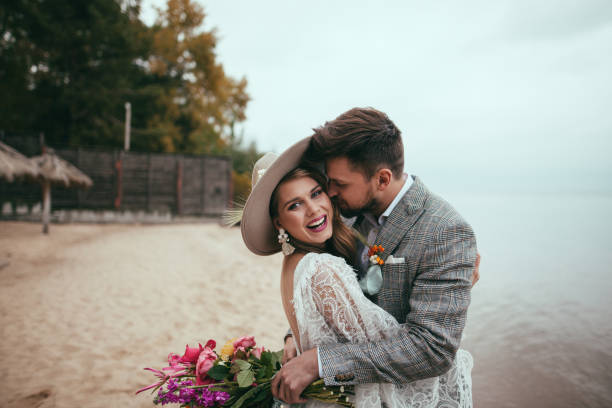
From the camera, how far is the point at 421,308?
1470 mm

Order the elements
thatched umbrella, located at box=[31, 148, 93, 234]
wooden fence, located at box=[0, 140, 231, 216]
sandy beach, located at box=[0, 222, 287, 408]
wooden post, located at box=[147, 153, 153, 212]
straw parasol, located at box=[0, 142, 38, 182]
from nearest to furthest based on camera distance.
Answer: sandy beach, located at box=[0, 222, 287, 408], straw parasol, located at box=[0, 142, 38, 182], thatched umbrella, located at box=[31, 148, 93, 234], wooden fence, located at box=[0, 140, 231, 216], wooden post, located at box=[147, 153, 153, 212]

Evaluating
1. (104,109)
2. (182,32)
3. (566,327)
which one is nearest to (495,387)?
(566,327)

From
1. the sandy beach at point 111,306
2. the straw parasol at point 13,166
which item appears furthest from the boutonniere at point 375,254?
the straw parasol at point 13,166

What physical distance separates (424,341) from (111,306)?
6.01 m

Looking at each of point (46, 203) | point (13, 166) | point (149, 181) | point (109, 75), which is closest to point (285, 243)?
point (13, 166)

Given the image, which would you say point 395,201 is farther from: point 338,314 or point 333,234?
point 338,314

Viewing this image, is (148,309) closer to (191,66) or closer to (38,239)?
(38,239)

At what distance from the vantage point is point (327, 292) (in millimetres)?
1538

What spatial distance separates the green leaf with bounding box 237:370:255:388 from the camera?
5.53 feet

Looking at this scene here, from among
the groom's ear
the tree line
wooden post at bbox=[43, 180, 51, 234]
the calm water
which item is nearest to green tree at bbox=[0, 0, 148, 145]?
the tree line

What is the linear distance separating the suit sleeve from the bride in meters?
0.08

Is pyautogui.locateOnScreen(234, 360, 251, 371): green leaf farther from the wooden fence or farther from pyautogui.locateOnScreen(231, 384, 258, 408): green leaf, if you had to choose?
the wooden fence

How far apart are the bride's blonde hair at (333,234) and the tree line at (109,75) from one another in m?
12.7

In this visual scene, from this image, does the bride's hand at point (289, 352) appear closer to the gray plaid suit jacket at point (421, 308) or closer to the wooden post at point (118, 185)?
the gray plaid suit jacket at point (421, 308)
